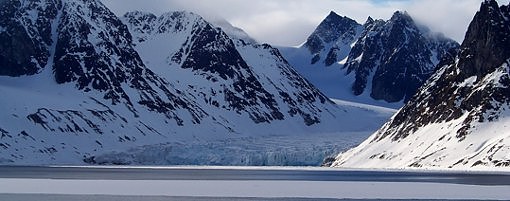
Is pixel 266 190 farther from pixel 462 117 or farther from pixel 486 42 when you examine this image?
pixel 486 42

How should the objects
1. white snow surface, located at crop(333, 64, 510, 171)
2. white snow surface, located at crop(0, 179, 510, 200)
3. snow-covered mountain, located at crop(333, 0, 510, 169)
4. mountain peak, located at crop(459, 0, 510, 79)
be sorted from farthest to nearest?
1. mountain peak, located at crop(459, 0, 510, 79)
2. snow-covered mountain, located at crop(333, 0, 510, 169)
3. white snow surface, located at crop(333, 64, 510, 171)
4. white snow surface, located at crop(0, 179, 510, 200)

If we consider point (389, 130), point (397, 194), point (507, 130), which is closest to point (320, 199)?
point (397, 194)

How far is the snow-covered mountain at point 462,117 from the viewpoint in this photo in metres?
138

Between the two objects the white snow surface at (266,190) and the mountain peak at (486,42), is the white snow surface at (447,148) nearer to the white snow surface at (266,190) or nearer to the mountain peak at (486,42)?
the mountain peak at (486,42)

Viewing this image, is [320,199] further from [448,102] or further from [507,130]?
[448,102]

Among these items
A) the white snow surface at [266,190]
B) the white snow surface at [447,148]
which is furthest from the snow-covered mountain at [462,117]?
the white snow surface at [266,190]

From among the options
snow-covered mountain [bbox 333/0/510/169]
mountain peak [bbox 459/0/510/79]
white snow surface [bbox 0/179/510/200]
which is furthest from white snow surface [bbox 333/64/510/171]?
white snow surface [bbox 0/179/510/200]

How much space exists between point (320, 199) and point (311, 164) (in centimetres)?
11809

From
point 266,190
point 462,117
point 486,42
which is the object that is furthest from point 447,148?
point 266,190

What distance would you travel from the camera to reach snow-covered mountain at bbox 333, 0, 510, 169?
13812 centimetres

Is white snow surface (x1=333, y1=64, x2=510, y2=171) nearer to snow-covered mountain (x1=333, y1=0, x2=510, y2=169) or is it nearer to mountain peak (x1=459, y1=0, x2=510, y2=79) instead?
snow-covered mountain (x1=333, y1=0, x2=510, y2=169)

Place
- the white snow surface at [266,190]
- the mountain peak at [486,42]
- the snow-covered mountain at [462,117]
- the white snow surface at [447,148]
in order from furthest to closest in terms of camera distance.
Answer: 1. the mountain peak at [486,42]
2. the snow-covered mountain at [462,117]
3. the white snow surface at [447,148]
4. the white snow surface at [266,190]

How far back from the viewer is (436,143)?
490ft

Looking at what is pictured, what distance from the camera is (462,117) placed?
507 feet
